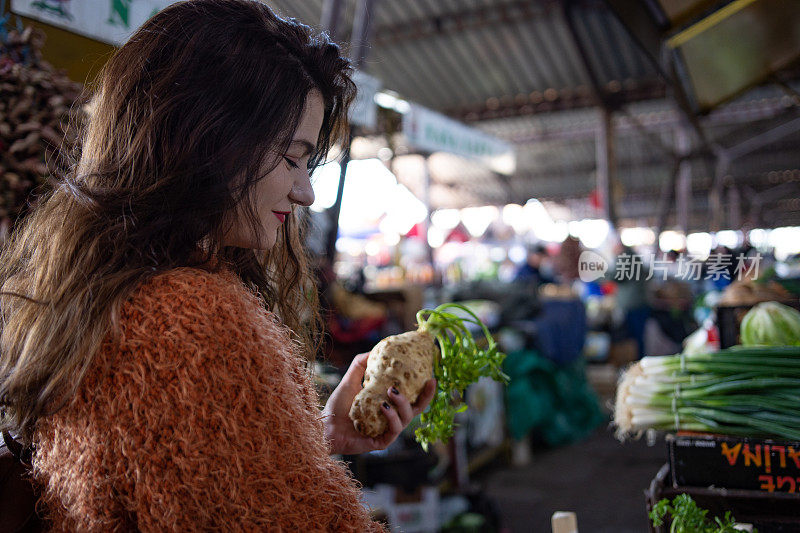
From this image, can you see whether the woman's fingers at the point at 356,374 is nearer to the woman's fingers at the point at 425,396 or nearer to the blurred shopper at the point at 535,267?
the woman's fingers at the point at 425,396

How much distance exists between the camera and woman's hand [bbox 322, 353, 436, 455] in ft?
4.51

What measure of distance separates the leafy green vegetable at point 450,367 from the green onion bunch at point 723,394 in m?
0.57

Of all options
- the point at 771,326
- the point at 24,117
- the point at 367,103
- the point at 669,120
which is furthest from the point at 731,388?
the point at 669,120

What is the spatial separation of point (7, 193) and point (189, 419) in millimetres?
1332

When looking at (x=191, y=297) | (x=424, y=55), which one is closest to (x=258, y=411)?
(x=191, y=297)

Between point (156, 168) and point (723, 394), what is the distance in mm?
1523

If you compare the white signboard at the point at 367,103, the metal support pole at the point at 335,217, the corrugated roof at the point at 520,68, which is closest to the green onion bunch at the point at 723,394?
the metal support pole at the point at 335,217

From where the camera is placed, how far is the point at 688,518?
1372 millimetres

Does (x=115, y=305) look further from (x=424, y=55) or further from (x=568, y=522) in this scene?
(x=424, y=55)

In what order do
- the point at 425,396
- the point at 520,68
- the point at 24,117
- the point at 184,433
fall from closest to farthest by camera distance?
the point at 184,433, the point at 425,396, the point at 24,117, the point at 520,68

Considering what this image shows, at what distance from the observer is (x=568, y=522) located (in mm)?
1304

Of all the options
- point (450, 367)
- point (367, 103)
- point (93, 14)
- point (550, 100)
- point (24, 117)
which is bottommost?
point (450, 367)

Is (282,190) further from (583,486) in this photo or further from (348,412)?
(583,486)

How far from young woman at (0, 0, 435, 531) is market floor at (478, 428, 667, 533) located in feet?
10.0
